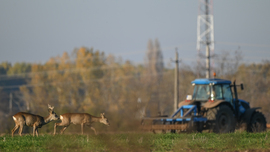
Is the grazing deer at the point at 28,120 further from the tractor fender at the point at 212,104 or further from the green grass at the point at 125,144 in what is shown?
the tractor fender at the point at 212,104

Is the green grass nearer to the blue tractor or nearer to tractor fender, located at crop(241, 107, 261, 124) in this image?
the blue tractor

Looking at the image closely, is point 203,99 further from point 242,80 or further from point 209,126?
point 242,80

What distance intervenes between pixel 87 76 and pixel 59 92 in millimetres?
7663

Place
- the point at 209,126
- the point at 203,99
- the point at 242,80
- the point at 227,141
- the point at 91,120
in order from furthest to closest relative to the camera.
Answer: the point at 242,80 < the point at 203,99 < the point at 209,126 < the point at 91,120 < the point at 227,141

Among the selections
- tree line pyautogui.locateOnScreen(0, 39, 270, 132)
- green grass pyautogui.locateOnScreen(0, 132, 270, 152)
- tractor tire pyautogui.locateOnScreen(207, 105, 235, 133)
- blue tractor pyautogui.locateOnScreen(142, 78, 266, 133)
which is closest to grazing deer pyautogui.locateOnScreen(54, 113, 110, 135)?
green grass pyautogui.locateOnScreen(0, 132, 270, 152)

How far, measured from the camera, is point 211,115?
19344mm

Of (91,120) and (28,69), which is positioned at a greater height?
(28,69)

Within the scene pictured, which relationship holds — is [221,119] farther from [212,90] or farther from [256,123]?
[256,123]

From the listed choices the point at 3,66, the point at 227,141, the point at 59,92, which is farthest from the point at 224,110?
the point at 3,66

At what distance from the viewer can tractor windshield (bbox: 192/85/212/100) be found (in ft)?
A: 69.4

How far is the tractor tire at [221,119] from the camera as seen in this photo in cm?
1928

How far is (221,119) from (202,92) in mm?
2045

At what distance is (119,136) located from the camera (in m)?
13.8

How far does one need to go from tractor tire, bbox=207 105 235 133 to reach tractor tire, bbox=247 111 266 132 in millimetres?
1286
